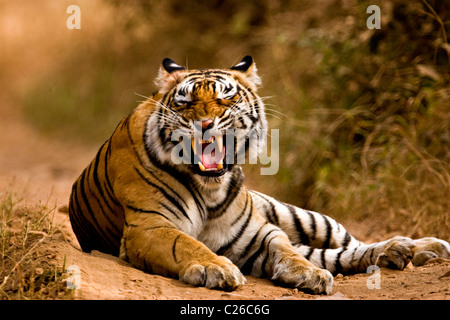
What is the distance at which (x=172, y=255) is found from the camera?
3508mm

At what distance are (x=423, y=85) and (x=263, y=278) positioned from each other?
353 centimetres

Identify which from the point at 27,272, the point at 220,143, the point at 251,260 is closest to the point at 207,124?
the point at 220,143

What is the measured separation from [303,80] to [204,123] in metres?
4.54

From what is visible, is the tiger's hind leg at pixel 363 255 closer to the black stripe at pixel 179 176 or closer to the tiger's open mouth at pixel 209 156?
the black stripe at pixel 179 176

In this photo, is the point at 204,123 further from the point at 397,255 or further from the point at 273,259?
the point at 397,255

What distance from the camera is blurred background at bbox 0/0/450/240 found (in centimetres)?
621

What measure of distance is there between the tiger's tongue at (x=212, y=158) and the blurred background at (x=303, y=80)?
76.8 inches

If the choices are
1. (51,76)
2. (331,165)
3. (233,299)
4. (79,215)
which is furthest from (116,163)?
(51,76)

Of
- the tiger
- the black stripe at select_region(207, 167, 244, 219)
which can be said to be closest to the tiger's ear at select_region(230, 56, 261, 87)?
the tiger

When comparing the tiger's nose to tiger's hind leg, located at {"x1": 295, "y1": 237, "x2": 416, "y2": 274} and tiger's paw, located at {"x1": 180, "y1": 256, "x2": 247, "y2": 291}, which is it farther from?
tiger's hind leg, located at {"x1": 295, "y1": 237, "x2": 416, "y2": 274}

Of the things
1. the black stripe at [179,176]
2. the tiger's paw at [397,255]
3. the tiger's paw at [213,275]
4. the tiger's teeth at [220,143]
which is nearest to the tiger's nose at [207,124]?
the tiger's teeth at [220,143]

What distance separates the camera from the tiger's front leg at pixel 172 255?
328cm

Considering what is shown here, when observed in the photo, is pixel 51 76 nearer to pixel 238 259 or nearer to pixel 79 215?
pixel 79 215

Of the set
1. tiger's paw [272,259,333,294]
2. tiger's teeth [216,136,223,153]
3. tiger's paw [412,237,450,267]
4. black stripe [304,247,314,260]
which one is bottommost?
black stripe [304,247,314,260]
